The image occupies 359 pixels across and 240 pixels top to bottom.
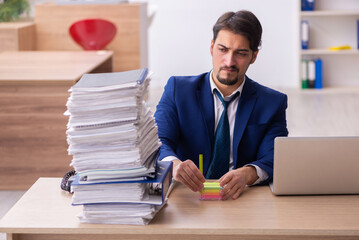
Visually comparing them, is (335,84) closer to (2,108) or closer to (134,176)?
(2,108)

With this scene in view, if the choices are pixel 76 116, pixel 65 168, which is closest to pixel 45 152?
pixel 65 168

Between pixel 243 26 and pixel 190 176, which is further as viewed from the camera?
pixel 243 26

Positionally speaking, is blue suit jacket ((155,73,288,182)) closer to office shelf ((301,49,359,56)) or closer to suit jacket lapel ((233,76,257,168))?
suit jacket lapel ((233,76,257,168))

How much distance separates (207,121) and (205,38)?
5.53m

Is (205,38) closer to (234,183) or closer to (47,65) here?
(47,65)

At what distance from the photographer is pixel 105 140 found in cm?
189

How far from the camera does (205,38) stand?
805 cm

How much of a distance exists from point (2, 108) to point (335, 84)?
A: 4.90 meters

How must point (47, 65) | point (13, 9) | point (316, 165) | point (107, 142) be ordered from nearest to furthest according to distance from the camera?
point (107, 142), point (316, 165), point (47, 65), point (13, 9)

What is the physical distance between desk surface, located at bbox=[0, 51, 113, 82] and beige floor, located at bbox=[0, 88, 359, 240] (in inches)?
68.3

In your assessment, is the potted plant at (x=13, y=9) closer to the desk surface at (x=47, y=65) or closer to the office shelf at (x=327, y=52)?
the desk surface at (x=47, y=65)

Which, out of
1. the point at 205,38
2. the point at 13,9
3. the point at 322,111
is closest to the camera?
the point at 322,111

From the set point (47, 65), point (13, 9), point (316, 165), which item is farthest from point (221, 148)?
point (13, 9)

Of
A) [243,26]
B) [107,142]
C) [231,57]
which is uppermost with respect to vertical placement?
[243,26]
